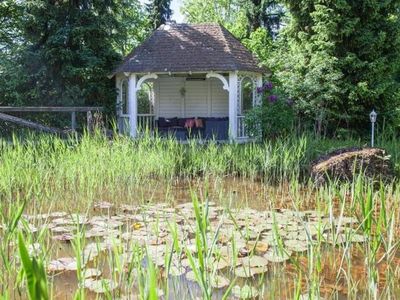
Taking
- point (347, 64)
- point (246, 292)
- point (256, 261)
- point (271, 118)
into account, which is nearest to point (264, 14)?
point (347, 64)

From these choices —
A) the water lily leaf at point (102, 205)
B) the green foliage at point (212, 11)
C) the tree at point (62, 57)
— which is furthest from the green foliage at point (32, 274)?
the green foliage at point (212, 11)

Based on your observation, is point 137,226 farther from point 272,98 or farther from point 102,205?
point 272,98

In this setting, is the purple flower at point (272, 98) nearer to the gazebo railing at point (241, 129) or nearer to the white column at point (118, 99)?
the gazebo railing at point (241, 129)

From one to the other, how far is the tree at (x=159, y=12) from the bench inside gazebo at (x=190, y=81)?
9.23 metres

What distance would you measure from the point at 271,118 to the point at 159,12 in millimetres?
15499

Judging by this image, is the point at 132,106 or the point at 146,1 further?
the point at 146,1

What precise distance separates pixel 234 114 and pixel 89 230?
29.2ft

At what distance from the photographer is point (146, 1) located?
2589 cm

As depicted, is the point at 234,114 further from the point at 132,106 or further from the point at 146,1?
the point at 146,1

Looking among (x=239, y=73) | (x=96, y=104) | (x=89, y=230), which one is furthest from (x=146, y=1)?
(x=89, y=230)

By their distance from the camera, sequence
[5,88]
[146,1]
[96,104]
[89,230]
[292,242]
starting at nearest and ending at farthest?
[292,242] → [89,230] → [5,88] → [96,104] → [146,1]

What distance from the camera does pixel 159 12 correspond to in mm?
24391

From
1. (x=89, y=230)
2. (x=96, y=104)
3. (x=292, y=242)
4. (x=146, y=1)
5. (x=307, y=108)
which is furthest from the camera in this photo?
(x=146, y=1)

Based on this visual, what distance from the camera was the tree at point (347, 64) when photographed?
40.0 ft
